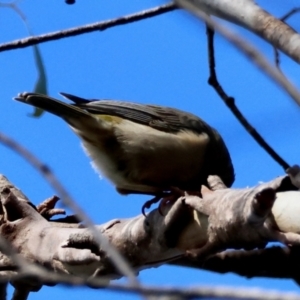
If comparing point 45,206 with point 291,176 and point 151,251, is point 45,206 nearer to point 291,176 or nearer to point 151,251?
point 151,251

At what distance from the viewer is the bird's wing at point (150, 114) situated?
130 inches

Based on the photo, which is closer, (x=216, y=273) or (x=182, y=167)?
(x=216, y=273)

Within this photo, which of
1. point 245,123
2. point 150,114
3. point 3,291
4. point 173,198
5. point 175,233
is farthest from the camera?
point 150,114

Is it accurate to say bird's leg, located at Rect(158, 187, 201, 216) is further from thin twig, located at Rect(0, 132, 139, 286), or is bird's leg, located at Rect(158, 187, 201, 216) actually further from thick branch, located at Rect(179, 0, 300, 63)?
thin twig, located at Rect(0, 132, 139, 286)

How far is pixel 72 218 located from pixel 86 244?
596 millimetres

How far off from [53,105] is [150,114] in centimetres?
62

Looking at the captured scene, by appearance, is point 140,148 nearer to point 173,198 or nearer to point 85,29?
point 173,198

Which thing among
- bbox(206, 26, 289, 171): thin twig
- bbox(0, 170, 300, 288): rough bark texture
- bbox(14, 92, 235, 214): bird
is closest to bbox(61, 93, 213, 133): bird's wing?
bbox(14, 92, 235, 214): bird

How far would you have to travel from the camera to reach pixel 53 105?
3.04 metres

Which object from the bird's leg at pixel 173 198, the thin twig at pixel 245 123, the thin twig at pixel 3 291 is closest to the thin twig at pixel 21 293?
the thin twig at pixel 3 291

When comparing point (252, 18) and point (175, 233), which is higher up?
point (252, 18)

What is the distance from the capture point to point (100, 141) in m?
3.24

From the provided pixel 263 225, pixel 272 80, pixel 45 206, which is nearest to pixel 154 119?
pixel 45 206

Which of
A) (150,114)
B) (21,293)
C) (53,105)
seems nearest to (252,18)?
(21,293)
